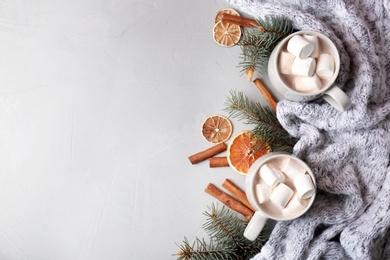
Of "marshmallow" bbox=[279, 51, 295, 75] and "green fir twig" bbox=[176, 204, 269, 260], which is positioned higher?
"marshmallow" bbox=[279, 51, 295, 75]

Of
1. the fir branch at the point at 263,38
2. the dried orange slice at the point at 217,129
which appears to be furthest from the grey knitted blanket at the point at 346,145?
the dried orange slice at the point at 217,129

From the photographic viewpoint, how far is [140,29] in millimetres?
1235

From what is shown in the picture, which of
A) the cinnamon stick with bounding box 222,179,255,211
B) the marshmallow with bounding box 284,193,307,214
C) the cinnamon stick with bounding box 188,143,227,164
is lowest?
the marshmallow with bounding box 284,193,307,214

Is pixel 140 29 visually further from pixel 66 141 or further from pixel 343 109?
pixel 343 109

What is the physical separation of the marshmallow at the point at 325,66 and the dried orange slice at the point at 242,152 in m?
0.25

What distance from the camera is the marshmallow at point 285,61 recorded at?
1.06 m

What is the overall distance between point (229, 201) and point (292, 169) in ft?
0.76

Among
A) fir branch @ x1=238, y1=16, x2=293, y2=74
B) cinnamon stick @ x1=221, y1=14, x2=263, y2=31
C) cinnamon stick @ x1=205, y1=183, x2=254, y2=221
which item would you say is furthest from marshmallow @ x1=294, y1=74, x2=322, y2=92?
cinnamon stick @ x1=205, y1=183, x2=254, y2=221

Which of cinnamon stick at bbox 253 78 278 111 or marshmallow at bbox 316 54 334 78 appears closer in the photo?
marshmallow at bbox 316 54 334 78

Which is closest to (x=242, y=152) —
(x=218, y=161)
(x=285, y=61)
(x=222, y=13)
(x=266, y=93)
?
(x=218, y=161)

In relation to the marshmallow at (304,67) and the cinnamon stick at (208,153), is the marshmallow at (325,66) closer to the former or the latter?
the marshmallow at (304,67)

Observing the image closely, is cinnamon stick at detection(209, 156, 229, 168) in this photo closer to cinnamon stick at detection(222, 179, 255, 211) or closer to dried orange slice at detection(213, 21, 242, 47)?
cinnamon stick at detection(222, 179, 255, 211)

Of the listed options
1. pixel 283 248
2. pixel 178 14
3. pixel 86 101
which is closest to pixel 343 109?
pixel 283 248

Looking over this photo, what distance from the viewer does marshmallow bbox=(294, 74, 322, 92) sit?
1047 millimetres
